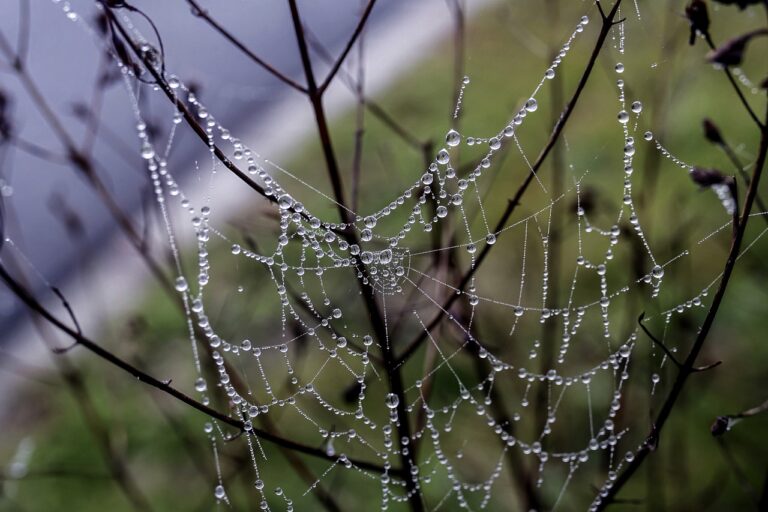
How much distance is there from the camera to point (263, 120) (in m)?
6.33

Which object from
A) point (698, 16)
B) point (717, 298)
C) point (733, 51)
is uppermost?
point (698, 16)

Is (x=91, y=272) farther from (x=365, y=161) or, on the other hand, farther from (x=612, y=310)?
(x=612, y=310)

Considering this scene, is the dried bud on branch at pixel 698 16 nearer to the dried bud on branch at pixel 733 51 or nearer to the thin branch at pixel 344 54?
the dried bud on branch at pixel 733 51

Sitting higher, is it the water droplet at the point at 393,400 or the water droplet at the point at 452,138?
the water droplet at the point at 452,138

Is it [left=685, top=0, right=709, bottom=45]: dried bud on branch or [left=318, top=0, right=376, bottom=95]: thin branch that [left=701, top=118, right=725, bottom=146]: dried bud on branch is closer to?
[left=685, top=0, right=709, bottom=45]: dried bud on branch

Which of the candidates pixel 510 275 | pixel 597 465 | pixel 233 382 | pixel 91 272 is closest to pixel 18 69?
pixel 233 382

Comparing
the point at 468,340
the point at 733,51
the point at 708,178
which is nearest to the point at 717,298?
the point at 708,178

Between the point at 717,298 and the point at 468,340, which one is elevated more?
the point at 468,340

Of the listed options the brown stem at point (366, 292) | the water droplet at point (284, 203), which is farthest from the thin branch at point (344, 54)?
the water droplet at point (284, 203)

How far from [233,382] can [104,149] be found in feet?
16.6

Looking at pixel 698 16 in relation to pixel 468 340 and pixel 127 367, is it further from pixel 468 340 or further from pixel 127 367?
pixel 127 367

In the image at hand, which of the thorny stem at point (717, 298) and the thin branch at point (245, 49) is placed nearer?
the thorny stem at point (717, 298)

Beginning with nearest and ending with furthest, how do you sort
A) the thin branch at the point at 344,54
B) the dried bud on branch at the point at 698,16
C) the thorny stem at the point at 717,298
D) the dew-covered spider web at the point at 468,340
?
1. the thorny stem at the point at 717,298
2. the dried bud on branch at the point at 698,16
3. the thin branch at the point at 344,54
4. the dew-covered spider web at the point at 468,340

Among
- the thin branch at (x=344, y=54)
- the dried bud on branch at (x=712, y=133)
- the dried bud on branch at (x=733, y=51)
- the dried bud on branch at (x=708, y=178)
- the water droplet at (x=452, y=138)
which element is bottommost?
the dried bud on branch at (x=708, y=178)
